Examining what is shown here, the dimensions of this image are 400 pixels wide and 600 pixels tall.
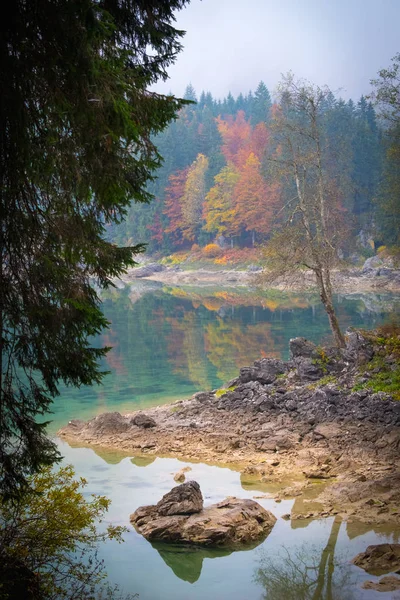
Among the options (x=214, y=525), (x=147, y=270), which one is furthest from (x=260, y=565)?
(x=147, y=270)

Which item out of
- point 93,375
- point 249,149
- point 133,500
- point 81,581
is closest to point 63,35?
point 93,375

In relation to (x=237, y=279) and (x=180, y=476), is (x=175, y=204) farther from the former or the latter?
(x=180, y=476)

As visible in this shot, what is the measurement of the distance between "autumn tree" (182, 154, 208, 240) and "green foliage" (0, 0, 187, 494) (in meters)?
71.6

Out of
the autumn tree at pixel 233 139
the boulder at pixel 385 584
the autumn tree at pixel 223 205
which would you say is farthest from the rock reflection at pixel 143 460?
the autumn tree at pixel 233 139

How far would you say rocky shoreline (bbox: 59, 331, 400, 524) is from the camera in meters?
12.2

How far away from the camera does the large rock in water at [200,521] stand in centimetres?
1034

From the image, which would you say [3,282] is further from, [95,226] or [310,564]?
[310,564]

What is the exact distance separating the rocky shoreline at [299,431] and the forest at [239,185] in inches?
1409

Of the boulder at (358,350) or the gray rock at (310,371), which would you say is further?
the gray rock at (310,371)

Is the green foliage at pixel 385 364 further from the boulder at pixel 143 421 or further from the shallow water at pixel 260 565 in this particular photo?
the boulder at pixel 143 421

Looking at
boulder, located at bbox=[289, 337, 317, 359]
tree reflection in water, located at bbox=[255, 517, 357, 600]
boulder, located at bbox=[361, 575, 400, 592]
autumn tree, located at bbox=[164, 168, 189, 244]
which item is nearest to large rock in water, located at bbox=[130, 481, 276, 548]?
tree reflection in water, located at bbox=[255, 517, 357, 600]

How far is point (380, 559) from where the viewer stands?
29.7 ft

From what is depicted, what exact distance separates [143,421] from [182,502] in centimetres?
680

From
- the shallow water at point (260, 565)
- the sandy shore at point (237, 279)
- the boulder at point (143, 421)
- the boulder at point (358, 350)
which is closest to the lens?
the shallow water at point (260, 565)
